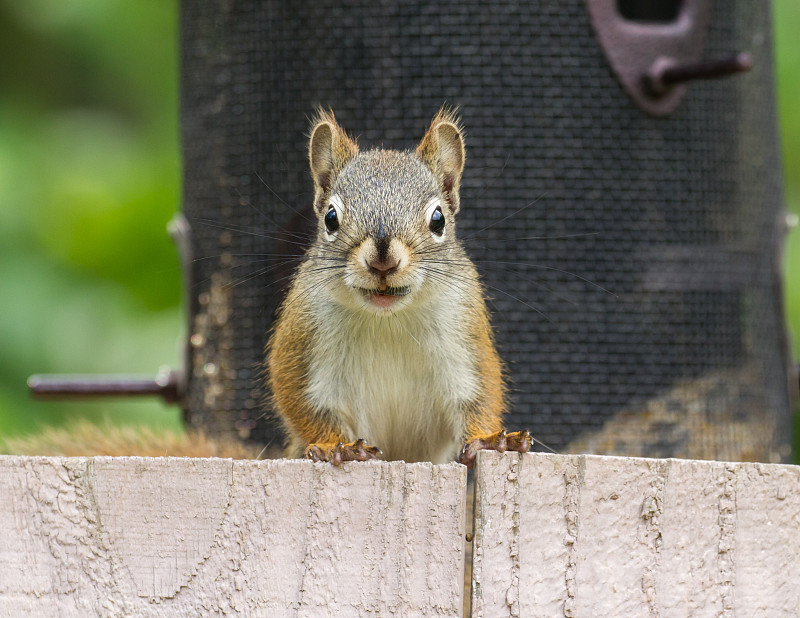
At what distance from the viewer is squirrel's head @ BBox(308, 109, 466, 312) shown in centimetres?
244

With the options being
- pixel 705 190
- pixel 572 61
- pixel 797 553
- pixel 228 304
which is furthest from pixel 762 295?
pixel 797 553

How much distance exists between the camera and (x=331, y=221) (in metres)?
2.66

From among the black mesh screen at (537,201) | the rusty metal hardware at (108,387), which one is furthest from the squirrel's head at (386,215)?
the rusty metal hardware at (108,387)

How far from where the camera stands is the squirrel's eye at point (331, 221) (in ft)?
8.68

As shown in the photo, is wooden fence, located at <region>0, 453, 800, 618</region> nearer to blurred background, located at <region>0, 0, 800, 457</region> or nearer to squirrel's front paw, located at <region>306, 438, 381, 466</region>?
squirrel's front paw, located at <region>306, 438, 381, 466</region>

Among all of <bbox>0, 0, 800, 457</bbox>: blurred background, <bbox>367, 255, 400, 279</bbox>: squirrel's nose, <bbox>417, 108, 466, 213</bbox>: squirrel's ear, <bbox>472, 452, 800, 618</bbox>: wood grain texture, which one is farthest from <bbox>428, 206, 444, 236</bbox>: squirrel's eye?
<bbox>0, 0, 800, 457</bbox>: blurred background

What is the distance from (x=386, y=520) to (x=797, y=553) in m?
0.62

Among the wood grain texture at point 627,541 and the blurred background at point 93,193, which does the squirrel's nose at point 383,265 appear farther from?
the blurred background at point 93,193

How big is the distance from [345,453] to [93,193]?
14.9 ft

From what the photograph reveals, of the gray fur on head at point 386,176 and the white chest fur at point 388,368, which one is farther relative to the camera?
the white chest fur at point 388,368

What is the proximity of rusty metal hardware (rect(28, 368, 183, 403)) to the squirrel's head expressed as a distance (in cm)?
151

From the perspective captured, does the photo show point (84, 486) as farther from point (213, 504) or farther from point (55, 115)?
point (55, 115)

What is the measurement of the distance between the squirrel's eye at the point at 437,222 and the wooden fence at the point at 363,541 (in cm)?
97

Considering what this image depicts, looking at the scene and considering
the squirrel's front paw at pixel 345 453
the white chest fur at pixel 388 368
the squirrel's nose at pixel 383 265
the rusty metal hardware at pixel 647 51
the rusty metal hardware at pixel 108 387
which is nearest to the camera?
the squirrel's front paw at pixel 345 453
